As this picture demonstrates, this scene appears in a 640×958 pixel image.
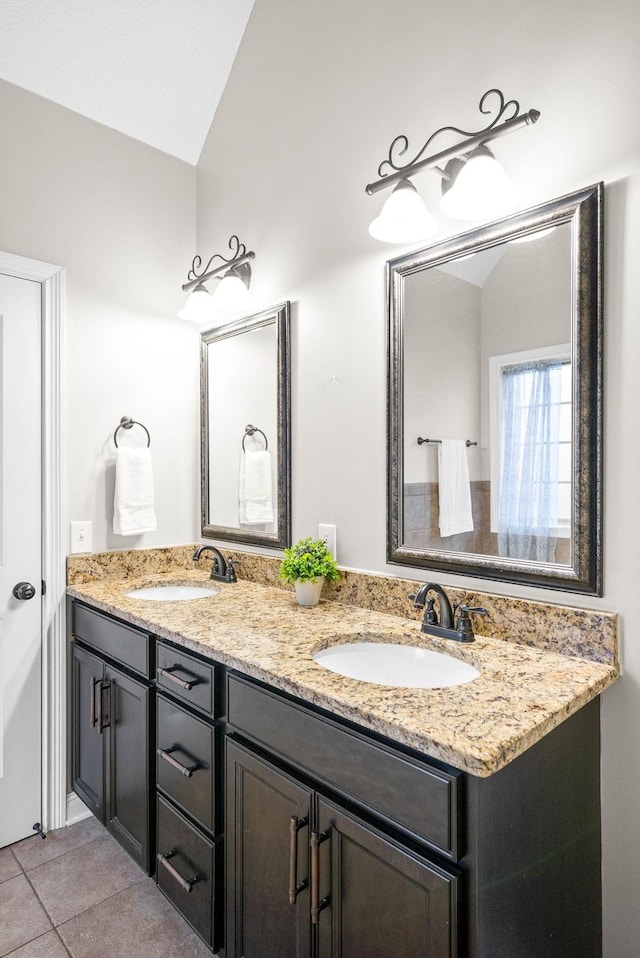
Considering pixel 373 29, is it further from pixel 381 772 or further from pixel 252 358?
pixel 381 772

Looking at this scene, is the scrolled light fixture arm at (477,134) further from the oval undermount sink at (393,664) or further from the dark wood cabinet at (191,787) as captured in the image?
the dark wood cabinet at (191,787)

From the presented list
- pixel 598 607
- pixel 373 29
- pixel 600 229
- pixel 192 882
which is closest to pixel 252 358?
pixel 373 29

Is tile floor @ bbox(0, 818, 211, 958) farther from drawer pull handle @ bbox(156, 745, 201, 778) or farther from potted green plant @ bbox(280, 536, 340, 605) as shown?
potted green plant @ bbox(280, 536, 340, 605)

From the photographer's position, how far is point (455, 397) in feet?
5.21

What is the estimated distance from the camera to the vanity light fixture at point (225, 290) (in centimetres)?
218

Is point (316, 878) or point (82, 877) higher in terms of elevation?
point (316, 878)

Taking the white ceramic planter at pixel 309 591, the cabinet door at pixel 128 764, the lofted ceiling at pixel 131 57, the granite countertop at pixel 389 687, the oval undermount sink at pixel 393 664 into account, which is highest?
the lofted ceiling at pixel 131 57

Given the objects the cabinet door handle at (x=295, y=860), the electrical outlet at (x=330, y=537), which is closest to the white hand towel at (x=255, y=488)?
the electrical outlet at (x=330, y=537)

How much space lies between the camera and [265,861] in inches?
51.4

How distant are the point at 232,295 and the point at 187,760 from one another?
1604 millimetres

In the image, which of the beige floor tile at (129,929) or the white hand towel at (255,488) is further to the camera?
the white hand towel at (255,488)

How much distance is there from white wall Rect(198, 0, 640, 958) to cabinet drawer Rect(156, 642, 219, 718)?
63 cm

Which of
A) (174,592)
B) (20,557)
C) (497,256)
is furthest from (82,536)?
(497,256)

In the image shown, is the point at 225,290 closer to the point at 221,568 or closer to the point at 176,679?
the point at 221,568
